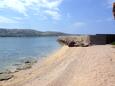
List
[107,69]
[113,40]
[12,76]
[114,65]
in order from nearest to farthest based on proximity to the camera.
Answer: [107,69]
[114,65]
[12,76]
[113,40]

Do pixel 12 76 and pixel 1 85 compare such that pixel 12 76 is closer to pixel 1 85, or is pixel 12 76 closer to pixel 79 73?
pixel 1 85

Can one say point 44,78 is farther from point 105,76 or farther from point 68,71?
point 105,76

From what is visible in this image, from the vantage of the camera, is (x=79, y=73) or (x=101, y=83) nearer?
(x=101, y=83)

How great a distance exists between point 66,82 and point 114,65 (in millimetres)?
4503

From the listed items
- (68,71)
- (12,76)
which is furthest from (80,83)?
(12,76)

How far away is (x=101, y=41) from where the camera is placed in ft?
128

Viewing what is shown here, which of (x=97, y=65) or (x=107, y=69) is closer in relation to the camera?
(x=107, y=69)

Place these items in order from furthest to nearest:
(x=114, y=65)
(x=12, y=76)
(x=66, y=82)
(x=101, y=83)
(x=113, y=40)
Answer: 1. (x=113, y=40)
2. (x=12, y=76)
3. (x=114, y=65)
4. (x=66, y=82)
5. (x=101, y=83)

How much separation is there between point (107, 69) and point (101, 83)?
310 centimetres

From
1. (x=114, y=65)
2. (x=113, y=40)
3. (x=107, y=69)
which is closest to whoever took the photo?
(x=107, y=69)

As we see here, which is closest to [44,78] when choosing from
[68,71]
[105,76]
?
[68,71]

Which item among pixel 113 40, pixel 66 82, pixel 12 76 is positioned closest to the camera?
pixel 66 82

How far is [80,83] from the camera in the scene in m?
14.4

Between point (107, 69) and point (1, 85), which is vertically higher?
point (107, 69)
